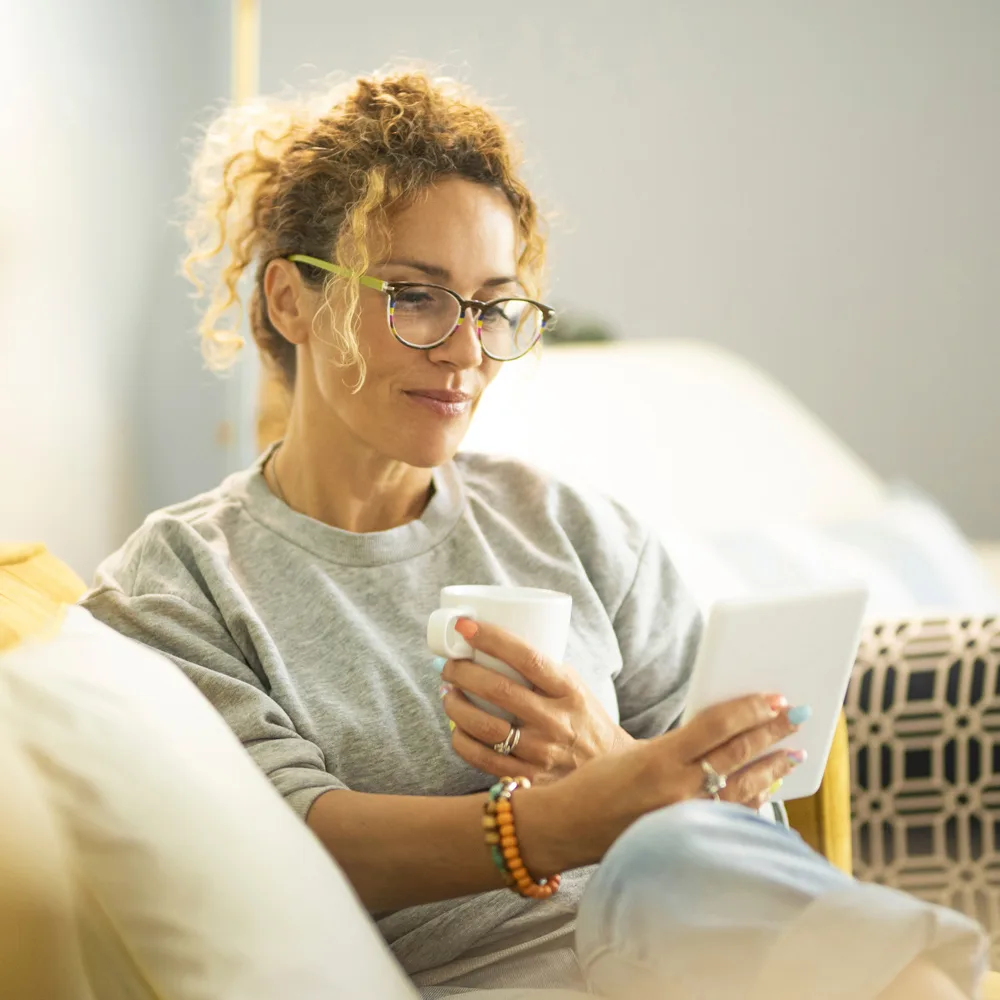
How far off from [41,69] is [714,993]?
1827 mm

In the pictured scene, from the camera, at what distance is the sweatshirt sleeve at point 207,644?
3.54ft

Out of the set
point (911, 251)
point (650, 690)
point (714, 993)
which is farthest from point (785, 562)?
point (911, 251)

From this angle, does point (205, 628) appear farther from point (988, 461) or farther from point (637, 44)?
point (988, 461)

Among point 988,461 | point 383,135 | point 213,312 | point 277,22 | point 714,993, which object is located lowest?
point 988,461

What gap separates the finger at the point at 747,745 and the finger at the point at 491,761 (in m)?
0.16

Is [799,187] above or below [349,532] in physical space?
above

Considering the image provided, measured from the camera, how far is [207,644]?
3.73 ft

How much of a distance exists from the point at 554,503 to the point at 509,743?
383mm

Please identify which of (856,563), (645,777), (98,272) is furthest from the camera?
(98,272)

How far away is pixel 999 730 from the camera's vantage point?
4.94 feet

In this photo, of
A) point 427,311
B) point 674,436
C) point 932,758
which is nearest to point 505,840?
point 427,311

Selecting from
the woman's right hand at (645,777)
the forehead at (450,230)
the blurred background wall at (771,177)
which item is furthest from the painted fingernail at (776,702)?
the blurred background wall at (771,177)

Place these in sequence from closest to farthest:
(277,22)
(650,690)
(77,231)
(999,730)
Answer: (650,690) → (999,730) → (77,231) → (277,22)

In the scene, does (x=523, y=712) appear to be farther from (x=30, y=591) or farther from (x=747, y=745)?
(x=30, y=591)
